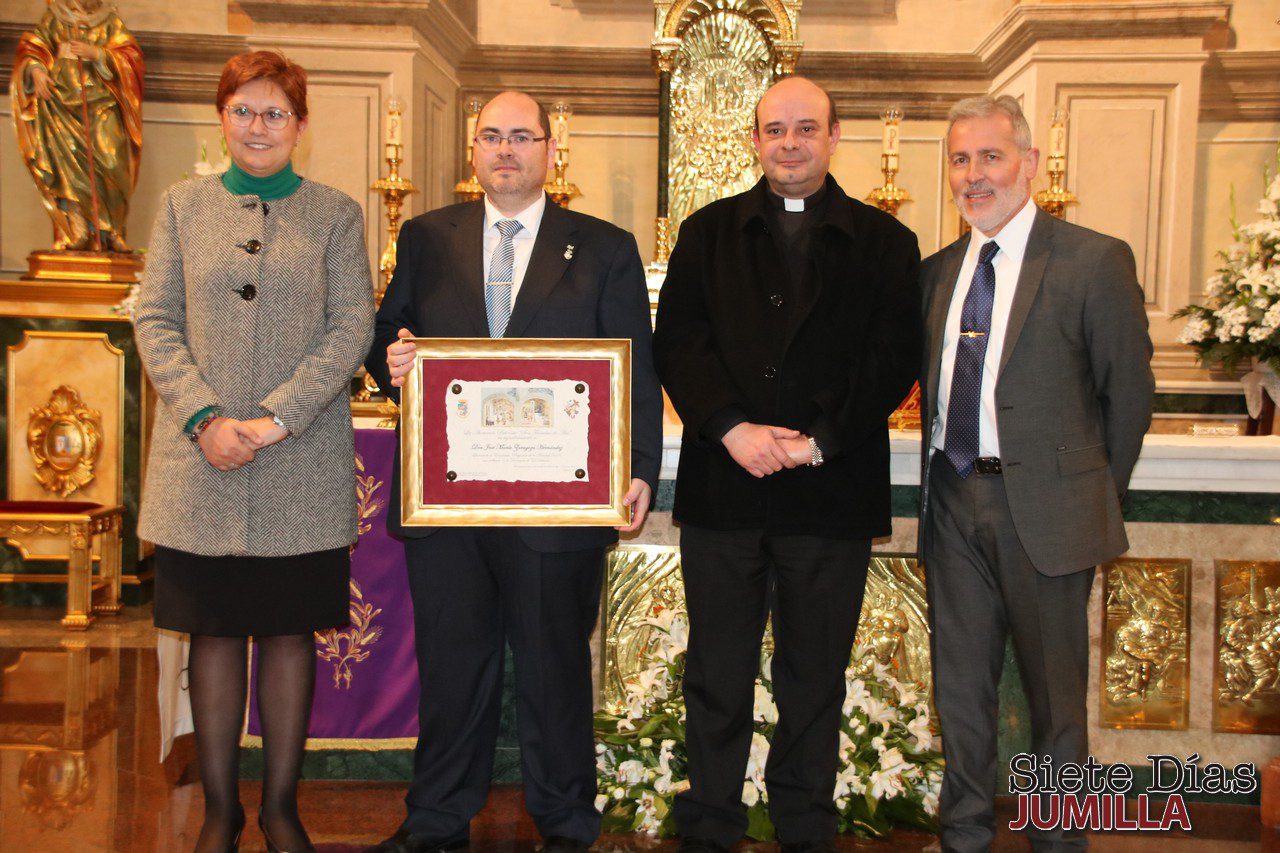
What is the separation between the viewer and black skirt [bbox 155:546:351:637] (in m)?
2.68

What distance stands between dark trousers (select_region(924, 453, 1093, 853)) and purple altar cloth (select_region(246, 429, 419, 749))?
167 cm

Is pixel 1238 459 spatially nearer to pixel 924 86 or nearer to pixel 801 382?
pixel 801 382

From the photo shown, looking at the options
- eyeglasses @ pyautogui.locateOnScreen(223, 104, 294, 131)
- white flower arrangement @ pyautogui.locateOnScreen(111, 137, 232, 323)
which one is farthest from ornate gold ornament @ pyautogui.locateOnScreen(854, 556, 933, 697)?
white flower arrangement @ pyautogui.locateOnScreen(111, 137, 232, 323)

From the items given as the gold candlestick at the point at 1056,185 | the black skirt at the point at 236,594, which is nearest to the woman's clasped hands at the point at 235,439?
the black skirt at the point at 236,594

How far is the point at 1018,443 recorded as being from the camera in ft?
9.12

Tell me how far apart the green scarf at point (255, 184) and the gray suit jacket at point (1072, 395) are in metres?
1.84

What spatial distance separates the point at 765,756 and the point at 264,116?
2218mm

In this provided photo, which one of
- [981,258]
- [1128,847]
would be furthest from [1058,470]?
[1128,847]

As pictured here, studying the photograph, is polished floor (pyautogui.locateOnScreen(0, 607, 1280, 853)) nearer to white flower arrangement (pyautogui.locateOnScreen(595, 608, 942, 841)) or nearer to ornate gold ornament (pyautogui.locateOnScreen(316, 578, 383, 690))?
white flower arrangement (pyautogui.locateOnScreen(595, 608, 942, 841))

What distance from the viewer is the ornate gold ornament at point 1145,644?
3.55m

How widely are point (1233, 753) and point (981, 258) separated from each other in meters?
1.90

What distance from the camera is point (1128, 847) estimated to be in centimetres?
324

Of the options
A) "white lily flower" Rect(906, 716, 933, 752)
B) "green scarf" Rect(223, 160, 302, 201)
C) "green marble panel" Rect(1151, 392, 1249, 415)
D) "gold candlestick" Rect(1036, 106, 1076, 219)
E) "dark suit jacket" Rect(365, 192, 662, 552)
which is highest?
"gold candlestick" Rect(1036, 106, 1076, 219)

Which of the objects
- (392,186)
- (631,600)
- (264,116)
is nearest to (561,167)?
(392,186)
